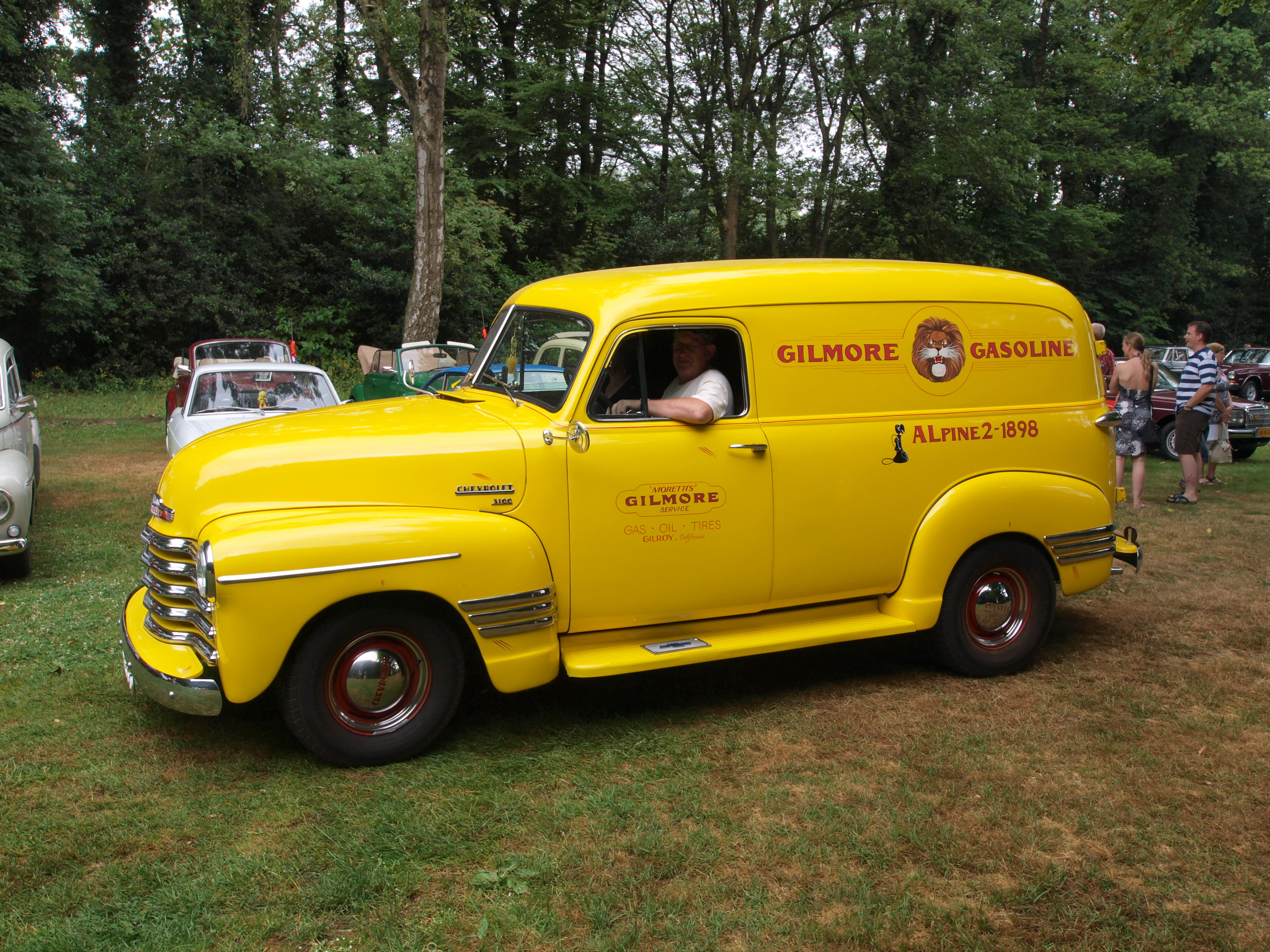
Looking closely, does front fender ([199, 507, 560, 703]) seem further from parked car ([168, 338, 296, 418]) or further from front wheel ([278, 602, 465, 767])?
parked car ([168, 338, 296, 418])

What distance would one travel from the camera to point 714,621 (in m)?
5.02

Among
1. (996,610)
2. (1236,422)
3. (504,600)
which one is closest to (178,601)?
(504,600)

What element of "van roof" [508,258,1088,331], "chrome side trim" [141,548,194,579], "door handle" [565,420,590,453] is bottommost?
"chrome side trim" [141,548,194,579]

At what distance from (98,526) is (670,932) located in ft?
27.2

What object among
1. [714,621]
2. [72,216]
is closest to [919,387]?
[714,621]

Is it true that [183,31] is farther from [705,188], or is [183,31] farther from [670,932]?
[670,932]

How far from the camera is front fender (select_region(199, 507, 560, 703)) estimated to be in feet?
12.9

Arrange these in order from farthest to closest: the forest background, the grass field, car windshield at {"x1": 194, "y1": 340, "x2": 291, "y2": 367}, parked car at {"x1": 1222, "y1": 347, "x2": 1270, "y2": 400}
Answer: parked car at {"x1": 1222, "y1": 347, "x2": 1270, "y2": 400} < the forest background < car windshield at {"x1": 194, "y1": 340, "x2": 291, "y2": 367} < the grass field

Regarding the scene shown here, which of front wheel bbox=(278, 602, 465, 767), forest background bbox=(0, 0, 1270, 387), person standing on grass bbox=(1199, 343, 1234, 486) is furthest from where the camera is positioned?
forest background bbox=(0, 0, 1270, 387)

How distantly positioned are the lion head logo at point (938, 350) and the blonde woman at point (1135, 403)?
6.04m

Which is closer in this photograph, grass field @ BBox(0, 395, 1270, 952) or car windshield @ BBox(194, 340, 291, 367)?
grass field @ BBox(0, 395, 1270, 952)

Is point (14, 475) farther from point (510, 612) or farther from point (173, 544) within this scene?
point (510, 612)

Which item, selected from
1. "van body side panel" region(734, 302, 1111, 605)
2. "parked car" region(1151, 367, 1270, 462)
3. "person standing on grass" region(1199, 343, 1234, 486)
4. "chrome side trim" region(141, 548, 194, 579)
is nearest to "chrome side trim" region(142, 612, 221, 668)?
"chrome side trim" region(141, 548, 194, 579)

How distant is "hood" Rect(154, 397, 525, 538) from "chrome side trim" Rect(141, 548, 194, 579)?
126mm
